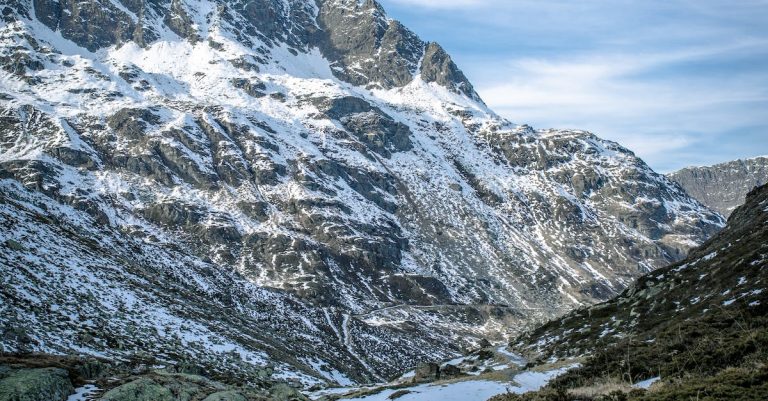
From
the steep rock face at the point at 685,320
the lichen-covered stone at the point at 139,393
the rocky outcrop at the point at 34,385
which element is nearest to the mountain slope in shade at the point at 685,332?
the steep rock face at the point at 685,320

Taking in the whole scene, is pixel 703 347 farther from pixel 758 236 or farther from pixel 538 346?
pixel 538 346

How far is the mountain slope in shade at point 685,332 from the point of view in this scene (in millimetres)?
20891

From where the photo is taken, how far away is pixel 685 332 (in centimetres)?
3262

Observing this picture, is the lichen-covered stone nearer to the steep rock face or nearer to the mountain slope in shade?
the mountain slope in shade

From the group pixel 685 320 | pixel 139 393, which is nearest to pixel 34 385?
pixel 139 393

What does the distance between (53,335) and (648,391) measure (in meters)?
55.2

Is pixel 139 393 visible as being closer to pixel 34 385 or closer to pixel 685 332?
pixel 34 385

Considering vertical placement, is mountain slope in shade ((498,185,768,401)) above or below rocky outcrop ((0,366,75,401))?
above

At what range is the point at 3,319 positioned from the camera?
54.3 metres

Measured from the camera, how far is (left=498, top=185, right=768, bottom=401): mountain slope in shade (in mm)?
20891

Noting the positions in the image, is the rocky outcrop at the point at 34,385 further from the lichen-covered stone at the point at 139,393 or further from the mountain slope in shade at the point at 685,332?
the mountain slope in shade at the point at 685,332

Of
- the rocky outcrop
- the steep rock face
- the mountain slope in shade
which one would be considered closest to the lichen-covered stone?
the rocky outcrop

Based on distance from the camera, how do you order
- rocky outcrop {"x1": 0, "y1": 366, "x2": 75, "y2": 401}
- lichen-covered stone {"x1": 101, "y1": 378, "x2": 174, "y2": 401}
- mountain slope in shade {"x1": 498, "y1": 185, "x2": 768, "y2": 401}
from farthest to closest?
lichen-covered stone {"x1": 101, "y1": 378, "x2": 174, "y2": 401}, rocky outcrop {"x1": 0, "y1": 366, "x2": 75, "y2": 401}, mountain slope in shade {"x1": 498, "y1": 185, "x2": 768, "y2": 401}

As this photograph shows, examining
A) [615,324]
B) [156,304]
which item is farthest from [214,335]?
[615,324]
